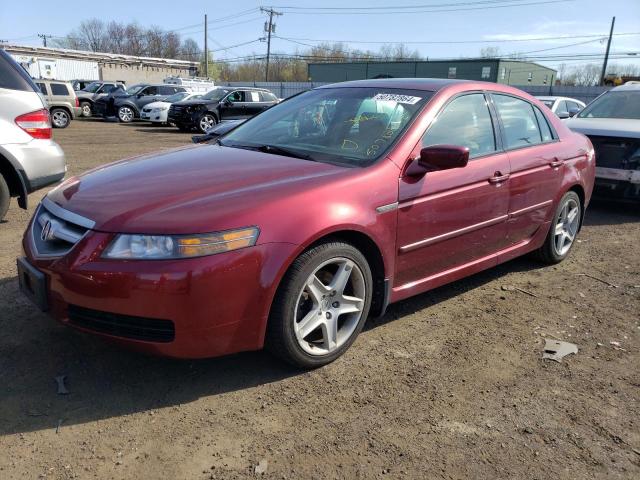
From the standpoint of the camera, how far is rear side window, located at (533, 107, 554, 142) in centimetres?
447

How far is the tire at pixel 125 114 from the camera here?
23.2m

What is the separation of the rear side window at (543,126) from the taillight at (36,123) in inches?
181

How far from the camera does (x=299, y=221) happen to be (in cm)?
264

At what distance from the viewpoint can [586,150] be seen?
4961 millimetres

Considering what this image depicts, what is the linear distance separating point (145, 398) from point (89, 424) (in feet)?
0.95

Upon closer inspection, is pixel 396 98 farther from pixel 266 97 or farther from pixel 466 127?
pixel 266 97

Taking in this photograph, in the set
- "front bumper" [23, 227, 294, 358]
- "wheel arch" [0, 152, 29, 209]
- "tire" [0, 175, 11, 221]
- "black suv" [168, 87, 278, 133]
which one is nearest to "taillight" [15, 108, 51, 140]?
"wheel arch" [0, 152, 29, 209]

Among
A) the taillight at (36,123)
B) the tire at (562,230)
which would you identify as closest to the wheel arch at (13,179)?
the taillight at (36,123)

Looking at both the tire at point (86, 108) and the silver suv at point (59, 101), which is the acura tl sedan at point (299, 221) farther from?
the tire at point (86, 108)

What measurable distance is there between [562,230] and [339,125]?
2.53m

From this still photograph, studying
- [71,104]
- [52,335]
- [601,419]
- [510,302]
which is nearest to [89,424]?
[52,335]

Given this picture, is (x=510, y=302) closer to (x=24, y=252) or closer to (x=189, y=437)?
(x=189, y=437)

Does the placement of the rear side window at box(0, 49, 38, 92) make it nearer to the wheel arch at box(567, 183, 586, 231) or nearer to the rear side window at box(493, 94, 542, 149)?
the rear side window at box(493, 94, 542, 149)

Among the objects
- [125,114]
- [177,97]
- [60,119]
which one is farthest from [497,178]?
[125,114]
